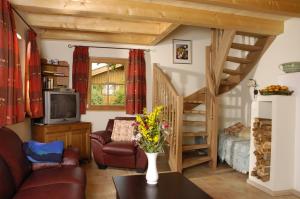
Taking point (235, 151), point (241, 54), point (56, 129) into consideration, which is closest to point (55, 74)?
point (56, 129)

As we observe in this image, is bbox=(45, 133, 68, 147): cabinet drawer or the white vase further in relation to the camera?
bbox=(45, 133, 68, 147): cabinet drawer

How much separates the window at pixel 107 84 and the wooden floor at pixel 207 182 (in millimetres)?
1198

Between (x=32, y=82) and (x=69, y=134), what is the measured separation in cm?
108

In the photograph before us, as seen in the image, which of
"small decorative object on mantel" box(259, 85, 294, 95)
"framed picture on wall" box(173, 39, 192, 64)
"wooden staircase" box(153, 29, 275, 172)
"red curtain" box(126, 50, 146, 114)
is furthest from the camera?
"framed picture on wall" box(173, 39, 192, 64)

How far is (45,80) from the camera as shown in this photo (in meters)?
4.28

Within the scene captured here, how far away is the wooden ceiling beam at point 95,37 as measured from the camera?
4.42 m

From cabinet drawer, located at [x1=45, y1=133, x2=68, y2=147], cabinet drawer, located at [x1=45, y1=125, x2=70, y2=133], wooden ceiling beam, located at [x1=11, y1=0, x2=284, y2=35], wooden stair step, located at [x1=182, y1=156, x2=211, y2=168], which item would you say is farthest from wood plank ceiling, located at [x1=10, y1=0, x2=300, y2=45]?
wooden stair step, located at [x1=182, y1=156, x2=211, y2=168]

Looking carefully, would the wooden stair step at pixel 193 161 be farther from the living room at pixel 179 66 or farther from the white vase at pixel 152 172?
the white vase at pixel 152 172

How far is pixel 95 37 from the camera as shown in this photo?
181 inches

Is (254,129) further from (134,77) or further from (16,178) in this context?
(16,178)

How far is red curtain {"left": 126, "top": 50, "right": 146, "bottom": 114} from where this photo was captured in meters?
4.80

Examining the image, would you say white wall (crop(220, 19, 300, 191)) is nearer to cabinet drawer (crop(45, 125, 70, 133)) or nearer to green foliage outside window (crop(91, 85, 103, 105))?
green foliage outside window (crop(91, 85, 103, 105))

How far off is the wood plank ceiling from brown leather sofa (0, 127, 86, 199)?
1.51 metres

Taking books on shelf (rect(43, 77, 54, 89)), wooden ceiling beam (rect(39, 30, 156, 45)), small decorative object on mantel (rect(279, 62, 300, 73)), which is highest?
wooden ceiling beam (rect(39, 30, 156, 45))
